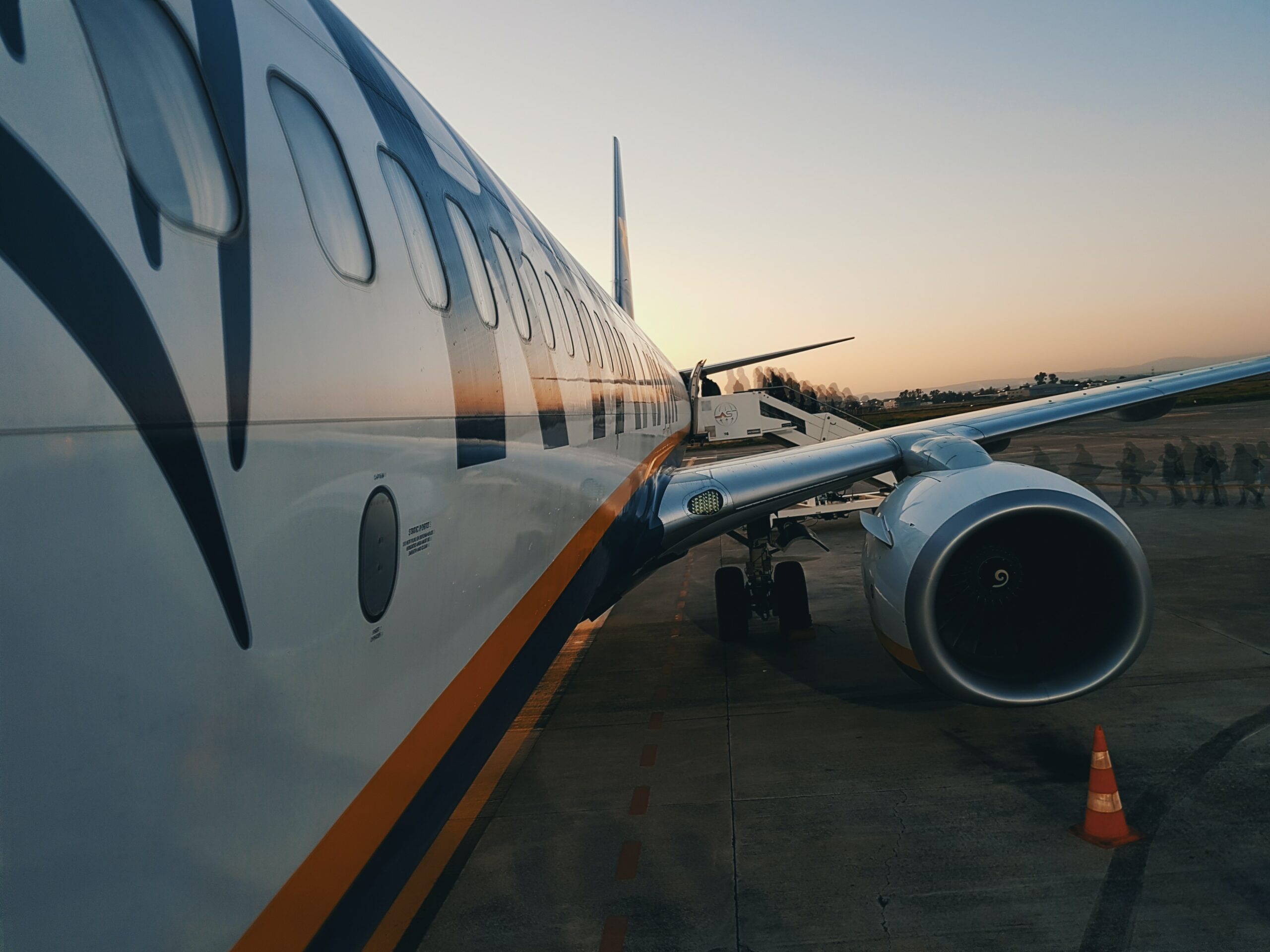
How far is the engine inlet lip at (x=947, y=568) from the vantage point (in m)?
5.75

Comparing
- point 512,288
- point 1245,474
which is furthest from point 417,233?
point 1245,474

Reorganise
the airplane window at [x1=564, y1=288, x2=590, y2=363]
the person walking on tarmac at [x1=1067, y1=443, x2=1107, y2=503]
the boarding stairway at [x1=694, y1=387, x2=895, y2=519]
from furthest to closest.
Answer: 1. the person walking on tarmac at [x1=1067, y1=443, x2=1107, y2=503]
2. the boarding stairway at [x1=694, y1=387, x2=895, y2=519]
3. the airplane window at [x1=564, y1=288, x2=590, y2=363]

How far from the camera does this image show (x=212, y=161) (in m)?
1.58

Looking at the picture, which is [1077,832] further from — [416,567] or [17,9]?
[17,9]

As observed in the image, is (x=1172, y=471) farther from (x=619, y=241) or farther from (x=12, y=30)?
(x=12, y=30)

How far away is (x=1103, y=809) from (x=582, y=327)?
4398mm

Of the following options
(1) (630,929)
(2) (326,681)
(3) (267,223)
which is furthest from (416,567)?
(1) (630,929)

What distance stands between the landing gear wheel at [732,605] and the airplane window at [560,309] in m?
5.60

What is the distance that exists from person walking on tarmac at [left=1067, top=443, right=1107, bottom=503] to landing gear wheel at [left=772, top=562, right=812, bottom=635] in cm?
1450

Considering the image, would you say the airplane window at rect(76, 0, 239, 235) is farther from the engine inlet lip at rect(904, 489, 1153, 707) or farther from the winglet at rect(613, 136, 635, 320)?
the winglet at rect(613, 136, 635, 320)

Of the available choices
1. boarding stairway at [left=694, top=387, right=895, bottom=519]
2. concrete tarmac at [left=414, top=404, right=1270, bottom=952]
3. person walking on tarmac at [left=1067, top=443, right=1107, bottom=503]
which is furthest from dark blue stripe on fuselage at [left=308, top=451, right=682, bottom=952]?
person walking on tarmac at [left=1067, top=443, right=1107, bottom=503]

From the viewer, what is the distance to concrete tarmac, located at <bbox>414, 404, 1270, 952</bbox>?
451 cm

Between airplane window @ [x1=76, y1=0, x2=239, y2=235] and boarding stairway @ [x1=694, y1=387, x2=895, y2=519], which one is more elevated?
airplane window @ [x1=76, y1=0, x2=239, y2=235]

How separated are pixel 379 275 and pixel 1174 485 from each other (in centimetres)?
2424
